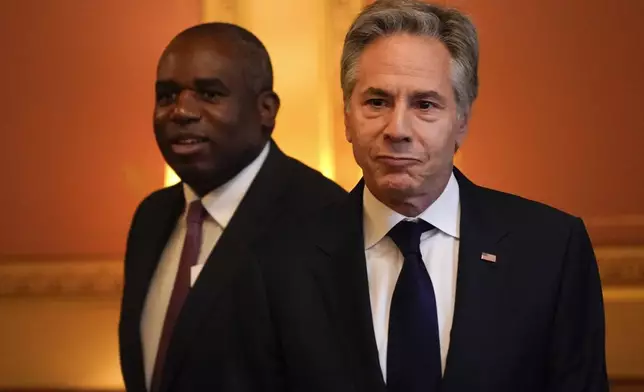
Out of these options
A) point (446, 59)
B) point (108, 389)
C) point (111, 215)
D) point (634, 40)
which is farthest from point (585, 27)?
point (108, 389)

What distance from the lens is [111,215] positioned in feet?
6.76

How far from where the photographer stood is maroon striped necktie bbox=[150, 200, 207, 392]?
115 centimetres

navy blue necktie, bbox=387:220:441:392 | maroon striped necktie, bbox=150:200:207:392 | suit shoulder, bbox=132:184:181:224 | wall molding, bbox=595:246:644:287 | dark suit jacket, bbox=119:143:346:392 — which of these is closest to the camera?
navy blue necktie, bbox=387:220:441:392

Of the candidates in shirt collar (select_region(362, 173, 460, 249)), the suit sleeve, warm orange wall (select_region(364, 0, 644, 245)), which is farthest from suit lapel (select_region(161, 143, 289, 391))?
warm orange wall (select_region(364, 0, 644, 245))

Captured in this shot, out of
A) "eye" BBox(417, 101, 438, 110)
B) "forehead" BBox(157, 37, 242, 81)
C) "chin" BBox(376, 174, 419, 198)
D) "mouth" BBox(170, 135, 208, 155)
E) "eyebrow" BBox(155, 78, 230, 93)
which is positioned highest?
"forehead" BBox(157, 37, 242, 81)

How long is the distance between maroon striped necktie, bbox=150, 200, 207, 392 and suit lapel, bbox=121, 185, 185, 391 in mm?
43

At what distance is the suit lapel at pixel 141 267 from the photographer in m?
1.18

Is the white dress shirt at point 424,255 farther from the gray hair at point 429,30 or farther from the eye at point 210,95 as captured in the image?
the eye at point 210,95

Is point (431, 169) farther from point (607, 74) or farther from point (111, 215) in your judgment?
point (111, 215)

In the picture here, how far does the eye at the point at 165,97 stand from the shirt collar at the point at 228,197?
163mm

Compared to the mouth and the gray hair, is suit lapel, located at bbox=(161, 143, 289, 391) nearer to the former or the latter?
the mouth

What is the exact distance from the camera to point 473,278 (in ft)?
2.89

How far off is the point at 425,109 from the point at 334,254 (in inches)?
8.5

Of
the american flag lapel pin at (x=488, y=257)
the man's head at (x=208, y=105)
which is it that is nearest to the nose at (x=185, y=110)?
the man's head at (x=208, y=105)
